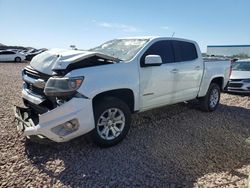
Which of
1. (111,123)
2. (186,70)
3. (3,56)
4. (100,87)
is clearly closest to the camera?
(100,87)

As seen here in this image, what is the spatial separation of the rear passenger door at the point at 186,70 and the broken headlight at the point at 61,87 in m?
2.43

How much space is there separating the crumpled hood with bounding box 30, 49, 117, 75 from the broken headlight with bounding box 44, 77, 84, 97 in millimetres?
229

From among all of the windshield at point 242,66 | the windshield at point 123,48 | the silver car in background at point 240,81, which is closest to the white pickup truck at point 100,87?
the windshield at point 123,48

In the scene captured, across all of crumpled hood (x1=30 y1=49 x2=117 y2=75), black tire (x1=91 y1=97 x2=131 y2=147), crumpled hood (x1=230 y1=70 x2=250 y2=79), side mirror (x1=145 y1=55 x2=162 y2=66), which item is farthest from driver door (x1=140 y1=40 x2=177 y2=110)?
crumpled hood (x1=230 y1=70 x2=250 y2=79)

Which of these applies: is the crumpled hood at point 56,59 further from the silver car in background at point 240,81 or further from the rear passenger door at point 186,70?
the silver car in background at point 240,81

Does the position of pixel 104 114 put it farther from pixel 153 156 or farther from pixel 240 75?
pixel 240 75

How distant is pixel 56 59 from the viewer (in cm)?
433

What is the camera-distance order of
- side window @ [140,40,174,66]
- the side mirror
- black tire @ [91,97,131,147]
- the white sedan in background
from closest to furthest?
black tire @ [91,97,131,147] → the side mirror → side window @ [140,40,174,66] → the white sedan in background

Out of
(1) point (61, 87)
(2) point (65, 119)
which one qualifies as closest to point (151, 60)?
(1) point (61, 87)

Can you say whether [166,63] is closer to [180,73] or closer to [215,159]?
[180,73]

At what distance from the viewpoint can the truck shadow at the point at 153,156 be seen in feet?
12.0

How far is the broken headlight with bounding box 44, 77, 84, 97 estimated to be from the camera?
3.86 metres

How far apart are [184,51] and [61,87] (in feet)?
11.1

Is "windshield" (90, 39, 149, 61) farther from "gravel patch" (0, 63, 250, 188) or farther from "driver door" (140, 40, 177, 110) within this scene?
"gravel patch" (0, 63, 250, 188)
